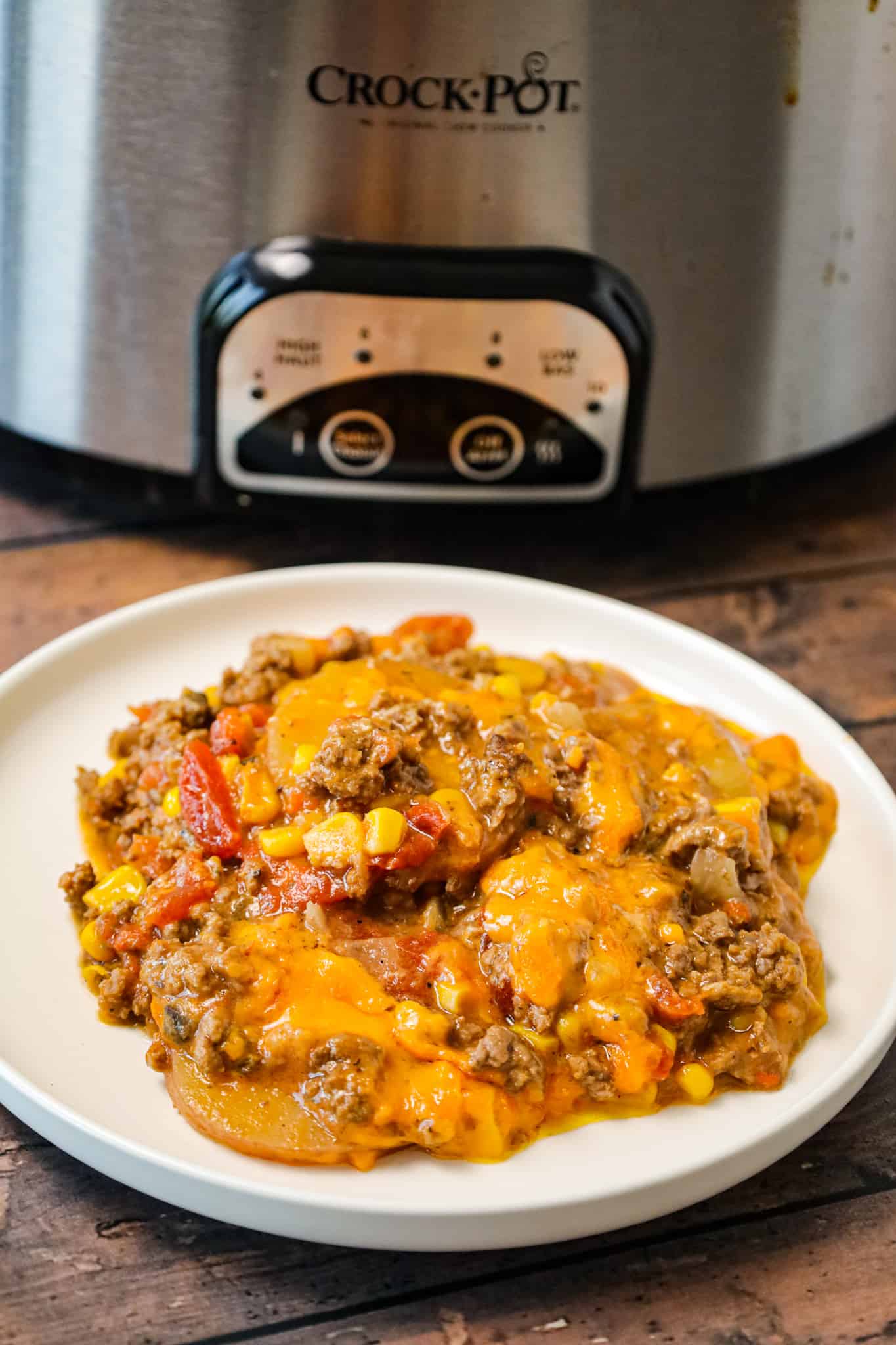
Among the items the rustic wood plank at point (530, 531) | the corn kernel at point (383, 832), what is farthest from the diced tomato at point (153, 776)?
the rustic wood plank at point (530, 531)

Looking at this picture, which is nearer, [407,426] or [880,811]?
[880,811]

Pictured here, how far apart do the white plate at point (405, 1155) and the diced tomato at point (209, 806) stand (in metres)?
0.19

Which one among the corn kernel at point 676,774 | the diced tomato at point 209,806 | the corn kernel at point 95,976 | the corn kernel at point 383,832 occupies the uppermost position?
the corn kernel at point 383,832

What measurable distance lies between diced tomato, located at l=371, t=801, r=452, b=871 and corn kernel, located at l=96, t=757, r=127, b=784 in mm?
439

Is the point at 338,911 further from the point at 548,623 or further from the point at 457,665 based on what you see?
the point at 548,623

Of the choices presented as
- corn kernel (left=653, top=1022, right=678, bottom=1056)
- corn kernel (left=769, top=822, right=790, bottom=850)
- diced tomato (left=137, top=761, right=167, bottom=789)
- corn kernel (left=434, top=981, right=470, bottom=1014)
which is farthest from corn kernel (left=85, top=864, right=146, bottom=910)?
corn kernel (left=769, top=822, right=790, bottom=850)

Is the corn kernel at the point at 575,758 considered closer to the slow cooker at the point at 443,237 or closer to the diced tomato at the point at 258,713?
the diced tomato at the point at 258,713

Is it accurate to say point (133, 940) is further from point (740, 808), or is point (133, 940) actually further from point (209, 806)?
point (740, 808)

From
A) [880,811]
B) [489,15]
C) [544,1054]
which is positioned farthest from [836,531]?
[544,1054]

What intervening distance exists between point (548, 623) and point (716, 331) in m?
0.54

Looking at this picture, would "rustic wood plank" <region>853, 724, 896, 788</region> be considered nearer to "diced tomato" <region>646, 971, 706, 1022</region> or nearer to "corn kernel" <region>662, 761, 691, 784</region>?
"corn kernel" <region>662, 761, 691, 784</region>

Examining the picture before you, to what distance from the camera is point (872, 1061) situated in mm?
1428

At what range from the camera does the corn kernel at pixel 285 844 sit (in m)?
1.50

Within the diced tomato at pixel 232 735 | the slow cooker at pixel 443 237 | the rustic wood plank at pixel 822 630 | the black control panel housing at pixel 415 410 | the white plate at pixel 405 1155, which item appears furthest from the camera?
the rustic wood plank at pixel 822 630
